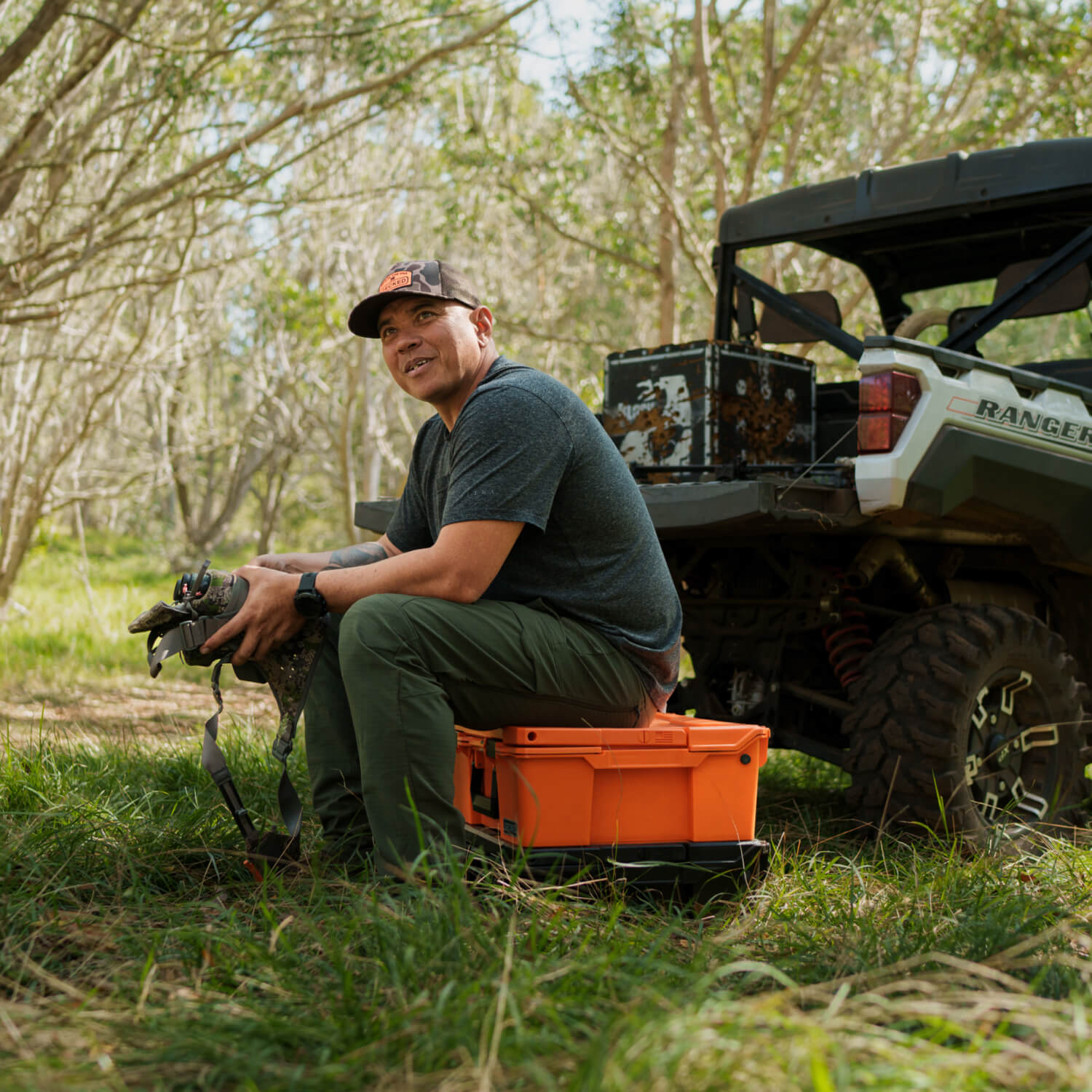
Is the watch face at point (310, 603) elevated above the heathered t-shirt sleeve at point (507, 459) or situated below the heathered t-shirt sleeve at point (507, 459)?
below

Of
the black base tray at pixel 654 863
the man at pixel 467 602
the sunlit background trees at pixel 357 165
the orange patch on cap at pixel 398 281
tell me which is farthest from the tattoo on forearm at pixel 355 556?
the sunlit background trees at pixel 357 165

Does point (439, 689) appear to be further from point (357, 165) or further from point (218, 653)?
point (357, 165)

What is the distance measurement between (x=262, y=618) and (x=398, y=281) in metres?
0.96

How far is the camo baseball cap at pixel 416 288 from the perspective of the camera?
324 cm

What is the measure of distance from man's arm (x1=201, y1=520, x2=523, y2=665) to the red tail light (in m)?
1.44

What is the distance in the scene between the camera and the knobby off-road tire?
3934 millimetres

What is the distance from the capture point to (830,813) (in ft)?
15.2

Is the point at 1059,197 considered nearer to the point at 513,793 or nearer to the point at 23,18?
the point at 513,793

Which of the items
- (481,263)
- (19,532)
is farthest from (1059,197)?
(481,263)

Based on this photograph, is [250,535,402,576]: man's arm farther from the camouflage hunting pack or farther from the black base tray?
the black base tray

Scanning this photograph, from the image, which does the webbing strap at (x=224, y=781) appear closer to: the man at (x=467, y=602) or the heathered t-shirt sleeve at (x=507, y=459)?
the man at (x=467, y=602)

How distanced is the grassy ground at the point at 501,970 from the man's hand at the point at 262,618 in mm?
567

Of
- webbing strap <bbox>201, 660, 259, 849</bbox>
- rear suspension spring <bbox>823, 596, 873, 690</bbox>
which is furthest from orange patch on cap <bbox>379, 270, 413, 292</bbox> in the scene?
rear suspension spring <bbox>823, 596, 873, 690</bbox>

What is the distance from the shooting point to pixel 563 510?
3162 millimetres
